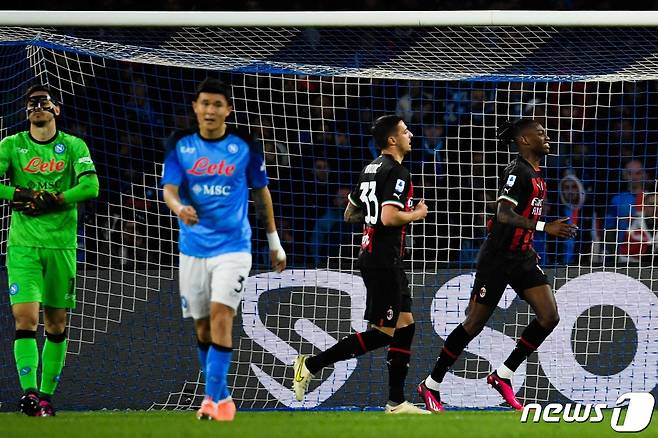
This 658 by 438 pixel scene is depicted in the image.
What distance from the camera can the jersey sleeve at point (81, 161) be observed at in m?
9.95

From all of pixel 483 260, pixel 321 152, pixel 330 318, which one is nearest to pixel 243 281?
pixel 483 260

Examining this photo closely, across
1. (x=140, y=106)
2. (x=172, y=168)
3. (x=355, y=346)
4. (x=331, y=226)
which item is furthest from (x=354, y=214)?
(x=140, y=106)

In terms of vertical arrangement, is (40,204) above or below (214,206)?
below

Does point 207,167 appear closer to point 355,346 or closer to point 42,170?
point 42,170

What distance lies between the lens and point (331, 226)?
42.3 ft

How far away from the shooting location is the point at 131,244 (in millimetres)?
12500

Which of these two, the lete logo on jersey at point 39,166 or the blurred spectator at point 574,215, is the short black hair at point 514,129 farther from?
the lete logo on jersey at point 39,166

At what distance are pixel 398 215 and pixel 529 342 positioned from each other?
1702 mm

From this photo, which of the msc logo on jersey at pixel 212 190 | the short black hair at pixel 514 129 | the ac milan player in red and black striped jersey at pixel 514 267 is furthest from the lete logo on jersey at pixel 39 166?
the short black hair at pixel 514 129

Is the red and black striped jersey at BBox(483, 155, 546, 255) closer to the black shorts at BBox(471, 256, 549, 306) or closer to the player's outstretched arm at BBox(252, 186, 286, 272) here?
the black shorts at BBox(471, 256, 549, 306)

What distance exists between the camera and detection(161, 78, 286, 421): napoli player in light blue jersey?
8.17 m

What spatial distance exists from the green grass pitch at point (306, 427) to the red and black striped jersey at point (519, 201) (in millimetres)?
1618

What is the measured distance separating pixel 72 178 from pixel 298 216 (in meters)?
3.37

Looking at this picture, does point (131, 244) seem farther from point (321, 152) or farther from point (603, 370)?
point (603, 370)
